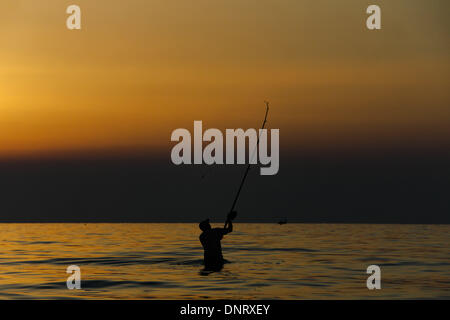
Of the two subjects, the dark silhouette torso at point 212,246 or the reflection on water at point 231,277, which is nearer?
the reflection on water at point 231,277

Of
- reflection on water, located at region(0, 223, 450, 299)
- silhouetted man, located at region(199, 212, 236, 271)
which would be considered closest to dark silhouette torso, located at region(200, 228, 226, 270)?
silhouetted man, located at region(199, 212, 236, 271)

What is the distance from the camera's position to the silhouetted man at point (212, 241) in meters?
16.3

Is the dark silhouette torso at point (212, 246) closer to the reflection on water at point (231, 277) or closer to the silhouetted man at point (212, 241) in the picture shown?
the silhouetted man at point (212, 241)

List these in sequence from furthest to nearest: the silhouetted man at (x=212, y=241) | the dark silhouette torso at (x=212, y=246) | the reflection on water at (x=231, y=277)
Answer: the dark silhouette torso at (x=212, y=246) < the silhouetted man at (x=212, y=241) < the reflection on water at (x=231, y=277)

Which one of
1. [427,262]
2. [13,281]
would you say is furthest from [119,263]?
[427,262]

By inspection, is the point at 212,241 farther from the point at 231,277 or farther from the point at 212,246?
the point at 231,277

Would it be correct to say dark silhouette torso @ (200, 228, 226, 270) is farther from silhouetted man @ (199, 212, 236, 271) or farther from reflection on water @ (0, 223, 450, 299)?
reflection on water @ (0, 223, 450, 299)

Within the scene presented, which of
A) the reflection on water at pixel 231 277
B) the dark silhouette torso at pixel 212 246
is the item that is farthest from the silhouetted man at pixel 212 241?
the reflection on water at pixel 231 277

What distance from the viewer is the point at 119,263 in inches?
898

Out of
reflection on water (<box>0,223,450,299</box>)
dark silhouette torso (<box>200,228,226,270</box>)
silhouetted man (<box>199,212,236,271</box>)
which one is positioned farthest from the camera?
dark silhouette torso (<box>200,228,226,270</box>)

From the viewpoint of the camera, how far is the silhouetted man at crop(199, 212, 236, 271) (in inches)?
643
